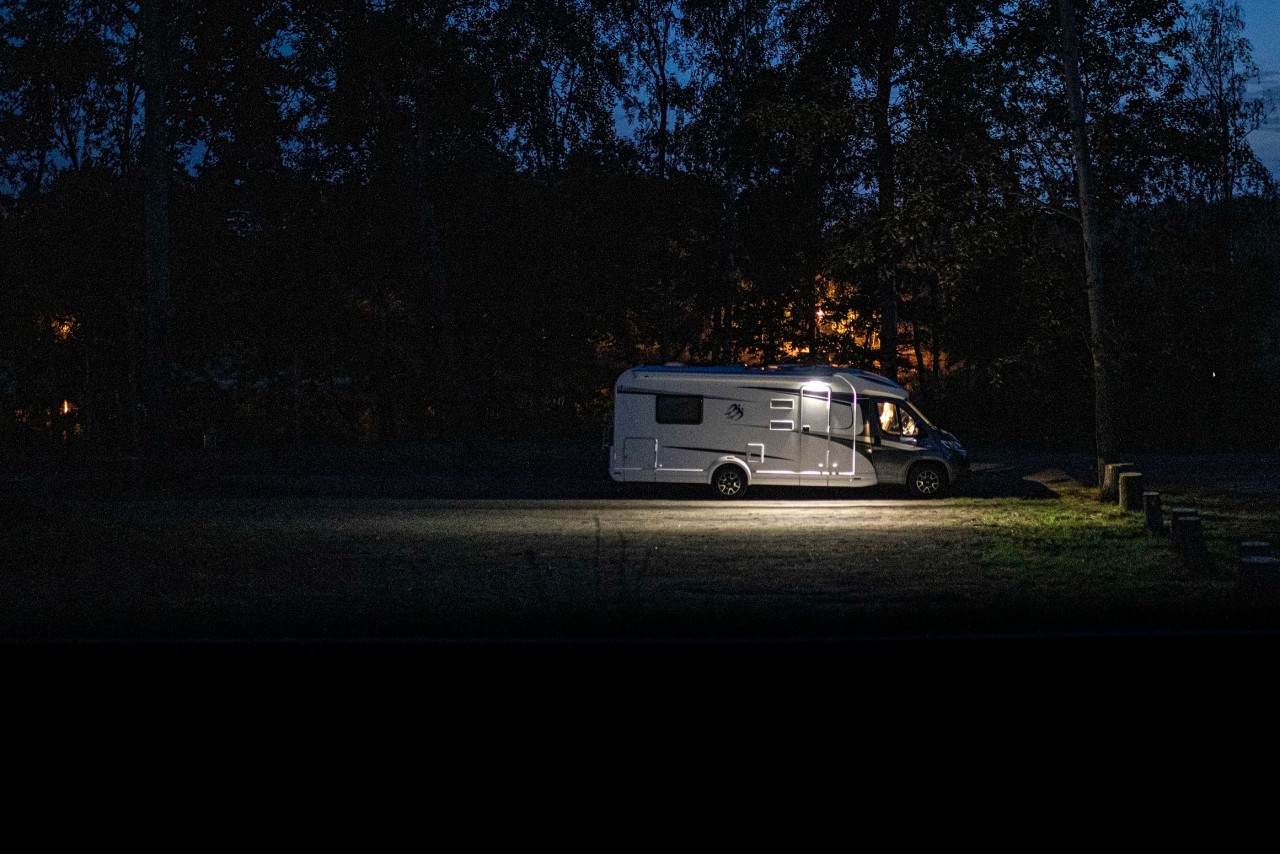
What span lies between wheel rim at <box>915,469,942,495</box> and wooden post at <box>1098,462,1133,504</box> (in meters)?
4.27

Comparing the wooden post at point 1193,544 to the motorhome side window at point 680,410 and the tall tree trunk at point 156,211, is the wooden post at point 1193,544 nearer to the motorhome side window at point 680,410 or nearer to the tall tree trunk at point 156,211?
the motorhome side window at point 680,410

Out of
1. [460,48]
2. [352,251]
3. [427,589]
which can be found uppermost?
[460,48]

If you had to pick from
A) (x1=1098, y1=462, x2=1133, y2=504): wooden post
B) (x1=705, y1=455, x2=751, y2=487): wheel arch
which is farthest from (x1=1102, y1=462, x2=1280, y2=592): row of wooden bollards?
(x1=705, y1=455, x2=751, y2=487): wheel arch

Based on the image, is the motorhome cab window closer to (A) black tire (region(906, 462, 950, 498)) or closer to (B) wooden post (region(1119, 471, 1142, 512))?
(A) black tire (region(906, 462, 950, 498))

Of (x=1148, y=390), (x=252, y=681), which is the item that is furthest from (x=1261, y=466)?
(x=252, y=681)

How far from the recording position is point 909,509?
24.4m

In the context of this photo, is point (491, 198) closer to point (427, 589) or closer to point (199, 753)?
point (427, 589)

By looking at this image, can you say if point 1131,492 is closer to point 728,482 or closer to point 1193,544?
point 1193,544

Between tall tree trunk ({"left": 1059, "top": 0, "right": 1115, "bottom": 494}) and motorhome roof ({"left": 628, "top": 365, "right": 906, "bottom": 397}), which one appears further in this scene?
motorhome roof ({"left": 628, "top": 365, "right": 906, "bottom": 397})

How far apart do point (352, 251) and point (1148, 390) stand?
26.0 m

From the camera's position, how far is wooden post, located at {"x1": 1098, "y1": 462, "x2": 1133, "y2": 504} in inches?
975

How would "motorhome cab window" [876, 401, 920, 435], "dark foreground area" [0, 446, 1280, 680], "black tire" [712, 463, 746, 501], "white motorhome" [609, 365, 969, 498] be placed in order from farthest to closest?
"motorhome cab window" [876, 401, 920, 435] < "white motorhome" [609, 365, 969, 498] < "black tire" [712, 463, 746, 501] < "dark foreground area" [0, 446, 1280, 680]

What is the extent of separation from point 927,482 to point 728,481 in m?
4.03

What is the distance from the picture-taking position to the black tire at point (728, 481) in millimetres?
28859
